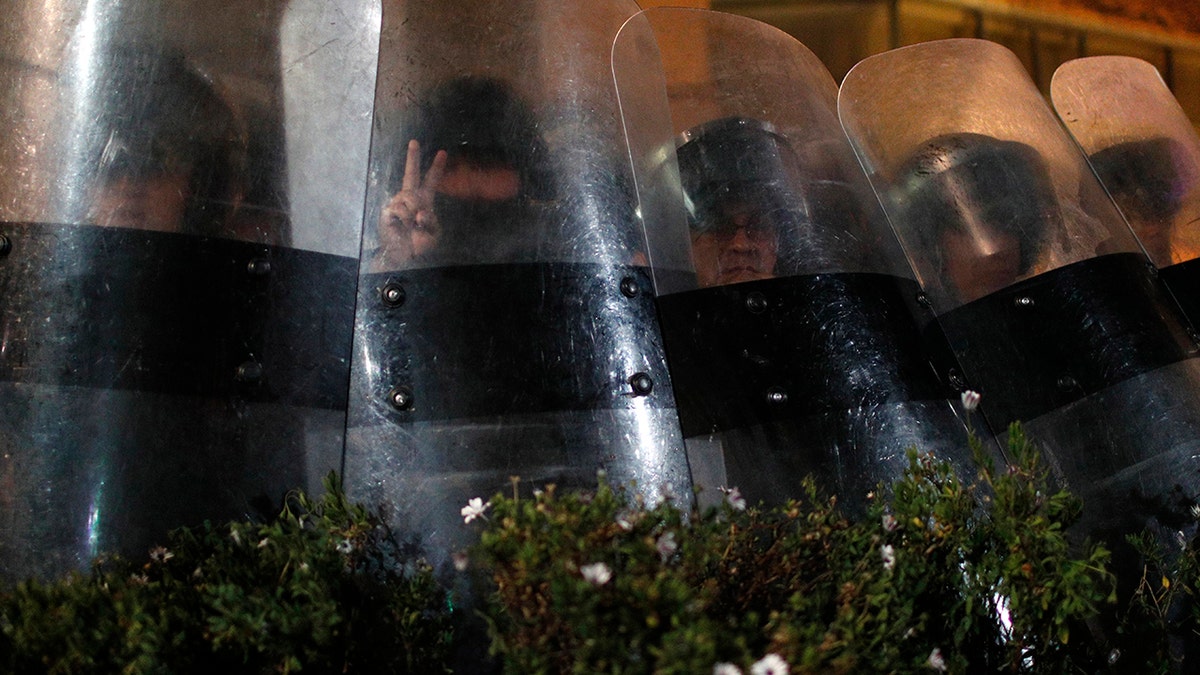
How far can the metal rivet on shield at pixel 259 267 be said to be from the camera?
1.20 metres

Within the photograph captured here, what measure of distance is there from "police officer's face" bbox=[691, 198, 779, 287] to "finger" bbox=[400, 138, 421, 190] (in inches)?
12.9

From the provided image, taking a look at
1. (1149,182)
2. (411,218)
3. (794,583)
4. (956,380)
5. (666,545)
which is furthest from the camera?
(1149,182)

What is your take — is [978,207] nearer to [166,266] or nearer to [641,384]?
[641,384]

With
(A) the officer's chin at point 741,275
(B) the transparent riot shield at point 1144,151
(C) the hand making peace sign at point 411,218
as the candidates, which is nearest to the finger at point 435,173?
(C) the hand making peace sign at point 411,218

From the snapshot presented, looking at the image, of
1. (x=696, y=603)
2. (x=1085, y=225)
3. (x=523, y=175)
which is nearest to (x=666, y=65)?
(x=523, y=175)

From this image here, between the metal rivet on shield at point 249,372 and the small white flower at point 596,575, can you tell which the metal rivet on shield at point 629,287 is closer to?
the metal rivet on shield at point 249,372

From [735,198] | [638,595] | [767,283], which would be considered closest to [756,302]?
[767,283]

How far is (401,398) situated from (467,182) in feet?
0.87

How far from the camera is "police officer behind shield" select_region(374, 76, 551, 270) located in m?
1.27

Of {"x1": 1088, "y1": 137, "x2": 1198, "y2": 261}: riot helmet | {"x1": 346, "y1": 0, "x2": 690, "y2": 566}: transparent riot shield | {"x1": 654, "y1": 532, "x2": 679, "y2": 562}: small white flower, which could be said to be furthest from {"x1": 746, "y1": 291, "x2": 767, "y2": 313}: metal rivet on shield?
{"x1": 1088, "y1": 137, "x2": 1198, "y2": 261}: riot helmet

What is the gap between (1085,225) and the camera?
150 centimetres

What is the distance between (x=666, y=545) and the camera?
0.87m

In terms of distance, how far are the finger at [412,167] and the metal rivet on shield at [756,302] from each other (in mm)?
400

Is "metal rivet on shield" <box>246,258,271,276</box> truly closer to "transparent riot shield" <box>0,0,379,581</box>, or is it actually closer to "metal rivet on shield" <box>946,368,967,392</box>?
"transparent riot shield" <box>0,0,379,581</box>
